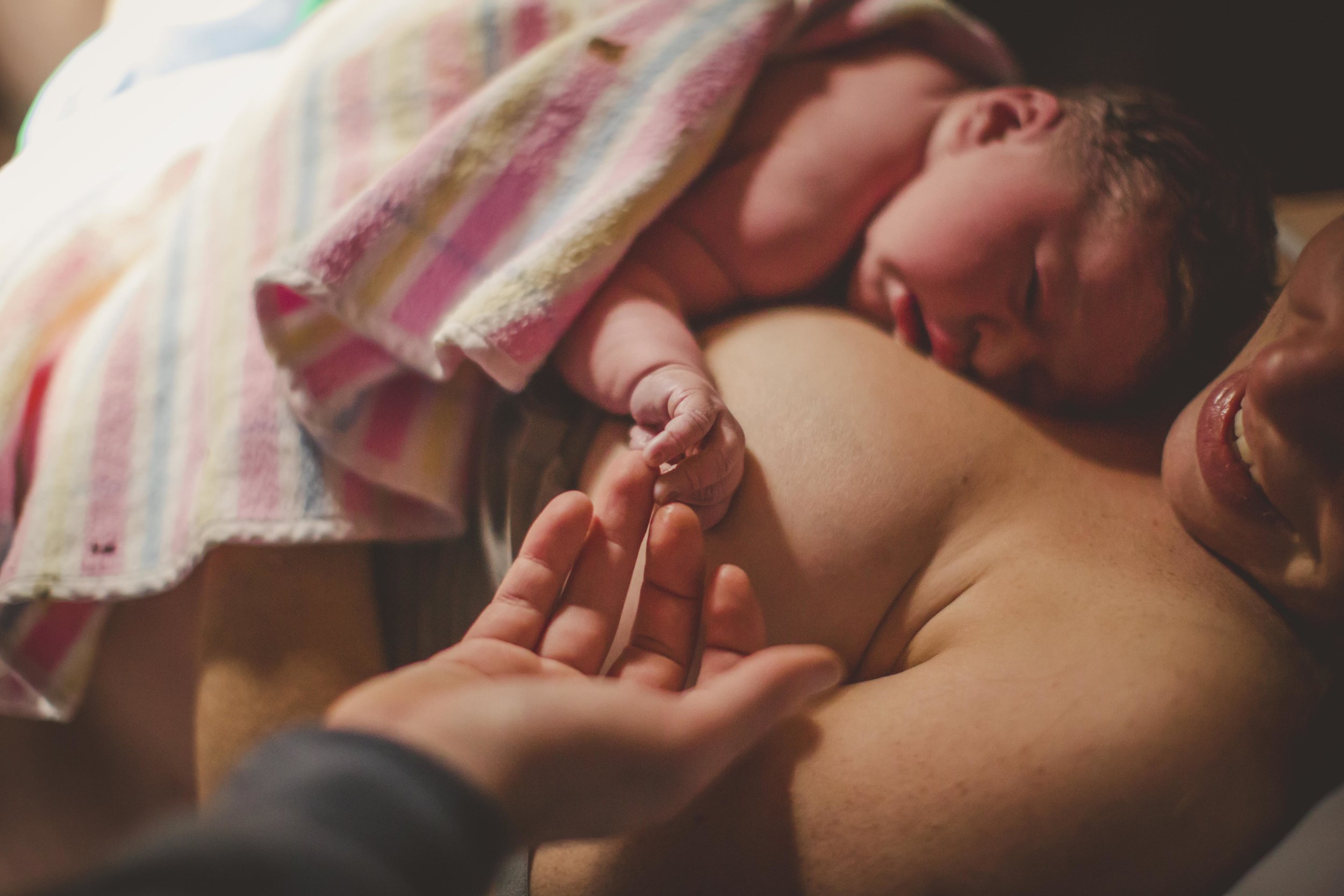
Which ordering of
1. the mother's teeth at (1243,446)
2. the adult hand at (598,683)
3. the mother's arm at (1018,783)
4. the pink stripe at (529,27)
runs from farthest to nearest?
the pink stripe at (529,27)
the mother's teeth at (1243,446)
the mother's arm at (1018,783)
the adult hand at (598,683)

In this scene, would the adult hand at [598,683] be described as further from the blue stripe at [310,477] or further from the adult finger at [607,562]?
the blue stripe at [310,477]

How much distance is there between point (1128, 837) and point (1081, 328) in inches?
15.3

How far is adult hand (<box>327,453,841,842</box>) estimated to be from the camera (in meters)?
0.36

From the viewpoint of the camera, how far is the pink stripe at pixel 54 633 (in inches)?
26.8

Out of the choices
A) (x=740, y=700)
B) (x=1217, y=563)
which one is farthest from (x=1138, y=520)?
(x=740, y=700)

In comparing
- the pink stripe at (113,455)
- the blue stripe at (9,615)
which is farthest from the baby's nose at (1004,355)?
the blue stripe at (9,615)

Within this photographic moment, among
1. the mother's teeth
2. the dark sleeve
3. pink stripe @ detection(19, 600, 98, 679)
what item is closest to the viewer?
the dark sleeve

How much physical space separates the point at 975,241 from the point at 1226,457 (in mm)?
252

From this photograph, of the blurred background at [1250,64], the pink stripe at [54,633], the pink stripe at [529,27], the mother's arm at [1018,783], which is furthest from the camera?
the blurred background at [1250,64]

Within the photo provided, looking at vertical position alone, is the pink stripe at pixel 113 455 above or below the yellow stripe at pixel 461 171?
below

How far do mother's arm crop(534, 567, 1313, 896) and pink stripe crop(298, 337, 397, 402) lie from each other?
37 centimetres

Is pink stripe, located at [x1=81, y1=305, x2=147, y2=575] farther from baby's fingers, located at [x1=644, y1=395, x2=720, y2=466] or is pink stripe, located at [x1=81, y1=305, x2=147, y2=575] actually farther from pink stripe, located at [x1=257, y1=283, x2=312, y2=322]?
baby's fingers, located at [x1=644, y1=395, x2=720, y2=466]

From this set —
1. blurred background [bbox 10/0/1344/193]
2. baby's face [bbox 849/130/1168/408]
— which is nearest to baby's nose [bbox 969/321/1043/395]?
baby's face [bbox 849/130/1168/408]

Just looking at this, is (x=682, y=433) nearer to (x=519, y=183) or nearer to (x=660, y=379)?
(x=660, y=379)
